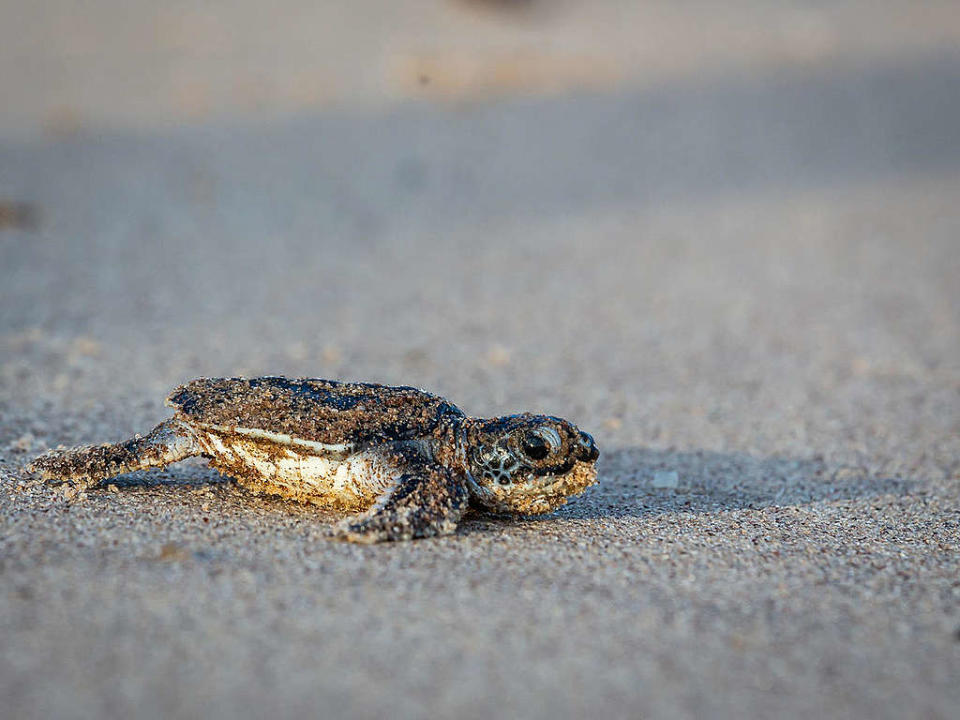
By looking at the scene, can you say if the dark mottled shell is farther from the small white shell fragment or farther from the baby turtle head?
the small white shell fragment

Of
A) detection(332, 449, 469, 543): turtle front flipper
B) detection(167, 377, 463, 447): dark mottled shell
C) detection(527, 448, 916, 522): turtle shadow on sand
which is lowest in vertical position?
detection(527, 448, 916, 522): turtle shadow on sand

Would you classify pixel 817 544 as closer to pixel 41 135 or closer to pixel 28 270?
pixel 28 270

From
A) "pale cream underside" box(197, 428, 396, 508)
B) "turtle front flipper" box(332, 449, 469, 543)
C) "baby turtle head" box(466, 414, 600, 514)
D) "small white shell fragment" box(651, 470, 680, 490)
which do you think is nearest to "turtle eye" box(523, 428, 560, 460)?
"baby turtle head" box(466, 414, 600, 514)

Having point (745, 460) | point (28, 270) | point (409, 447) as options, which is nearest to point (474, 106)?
point (28, 270)

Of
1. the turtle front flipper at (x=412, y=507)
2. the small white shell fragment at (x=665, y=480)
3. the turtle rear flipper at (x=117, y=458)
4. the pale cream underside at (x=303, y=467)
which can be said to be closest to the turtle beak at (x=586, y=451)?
the turtle front flipper at (x=412, y=507)

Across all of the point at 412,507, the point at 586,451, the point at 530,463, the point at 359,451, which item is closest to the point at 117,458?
the point at 359,451

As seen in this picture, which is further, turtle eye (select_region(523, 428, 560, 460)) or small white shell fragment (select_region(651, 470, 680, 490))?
small white shell fragment (select_region(651, 470, 680, 490))
